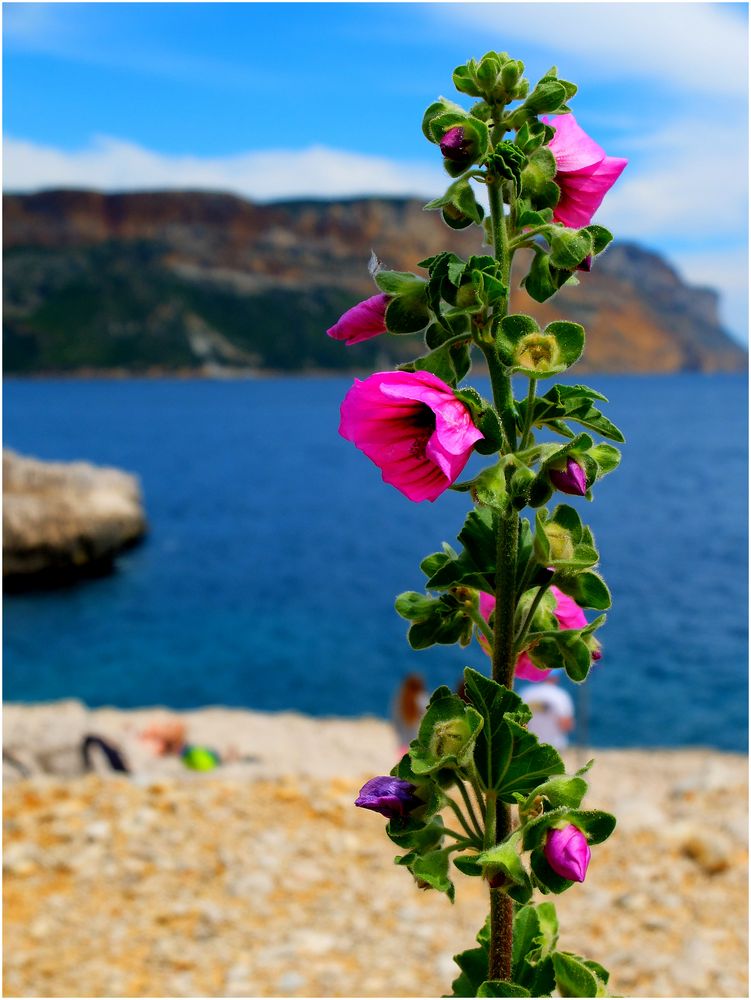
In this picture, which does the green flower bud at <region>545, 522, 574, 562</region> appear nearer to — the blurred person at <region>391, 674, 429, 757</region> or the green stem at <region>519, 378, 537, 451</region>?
the green stem at <region>519, 378, 537, 451</region>

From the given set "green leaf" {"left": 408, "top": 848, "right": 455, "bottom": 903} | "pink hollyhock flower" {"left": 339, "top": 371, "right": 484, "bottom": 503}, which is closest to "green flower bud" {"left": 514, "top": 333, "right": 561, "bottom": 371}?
"pink hollyhock flower" {"left": 339, "top": 371, "right": 484, "bottom": 503}

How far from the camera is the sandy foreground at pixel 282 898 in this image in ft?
20.1

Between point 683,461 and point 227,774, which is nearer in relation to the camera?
point 227,774

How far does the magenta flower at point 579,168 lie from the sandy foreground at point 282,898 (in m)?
5.21

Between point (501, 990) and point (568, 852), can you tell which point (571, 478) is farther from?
point (501, 990)

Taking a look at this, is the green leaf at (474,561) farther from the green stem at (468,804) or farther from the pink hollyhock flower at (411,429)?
the green stem at (468,804)

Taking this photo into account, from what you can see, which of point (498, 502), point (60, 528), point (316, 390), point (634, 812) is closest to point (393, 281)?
point (498, 502)

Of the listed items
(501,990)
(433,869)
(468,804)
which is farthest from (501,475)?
(501,990)

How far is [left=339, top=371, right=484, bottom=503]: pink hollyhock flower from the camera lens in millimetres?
1604

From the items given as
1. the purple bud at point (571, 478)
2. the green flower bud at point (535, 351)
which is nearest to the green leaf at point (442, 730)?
the purple bud at point (571, 478)

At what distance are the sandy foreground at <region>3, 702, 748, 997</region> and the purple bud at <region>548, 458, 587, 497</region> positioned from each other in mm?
5102

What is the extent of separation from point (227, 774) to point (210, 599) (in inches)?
993

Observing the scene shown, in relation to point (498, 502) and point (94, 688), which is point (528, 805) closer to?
point (498, 502)

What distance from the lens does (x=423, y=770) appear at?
→ 67.2 inches
